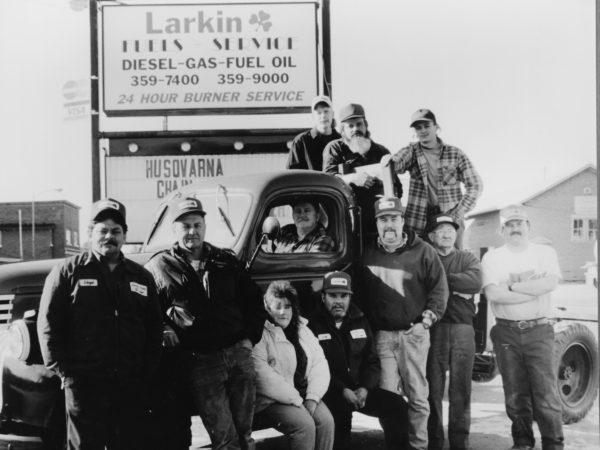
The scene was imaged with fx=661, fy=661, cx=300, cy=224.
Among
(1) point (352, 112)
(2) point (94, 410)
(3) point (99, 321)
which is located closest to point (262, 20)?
(1) point (352, 112)

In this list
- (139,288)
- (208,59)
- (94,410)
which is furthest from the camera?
(208,59)

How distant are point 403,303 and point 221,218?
1.38 m

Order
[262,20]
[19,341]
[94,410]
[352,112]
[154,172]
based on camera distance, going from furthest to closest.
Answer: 1. [154,172]
2. [262,20]
3. [352,112]
4. [19,341]
5. [94,410]

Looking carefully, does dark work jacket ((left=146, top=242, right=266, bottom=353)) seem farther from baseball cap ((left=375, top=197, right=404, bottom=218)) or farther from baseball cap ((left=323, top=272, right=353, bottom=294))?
baseball cap ((left=375, top=197, right=404, bottom=218))

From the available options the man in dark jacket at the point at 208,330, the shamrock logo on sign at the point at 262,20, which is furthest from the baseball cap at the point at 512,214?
the shamrock logo on sign at the point at 262,20

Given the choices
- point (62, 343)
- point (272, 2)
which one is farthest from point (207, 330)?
point (272, 2)

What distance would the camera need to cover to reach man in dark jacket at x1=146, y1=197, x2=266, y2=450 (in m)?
3.71

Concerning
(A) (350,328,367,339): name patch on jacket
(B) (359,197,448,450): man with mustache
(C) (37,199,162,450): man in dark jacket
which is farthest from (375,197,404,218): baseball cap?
(C) (37,199,162,450): man in dark jacket

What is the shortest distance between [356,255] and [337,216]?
12.5 inches

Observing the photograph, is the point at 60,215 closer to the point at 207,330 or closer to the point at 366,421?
the point at 207,330

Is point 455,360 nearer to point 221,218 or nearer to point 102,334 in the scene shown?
point 221,218

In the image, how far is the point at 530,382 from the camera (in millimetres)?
4812

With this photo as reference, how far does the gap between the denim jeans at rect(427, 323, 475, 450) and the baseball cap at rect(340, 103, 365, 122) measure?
1707mm

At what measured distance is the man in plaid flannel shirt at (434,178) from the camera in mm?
5168
